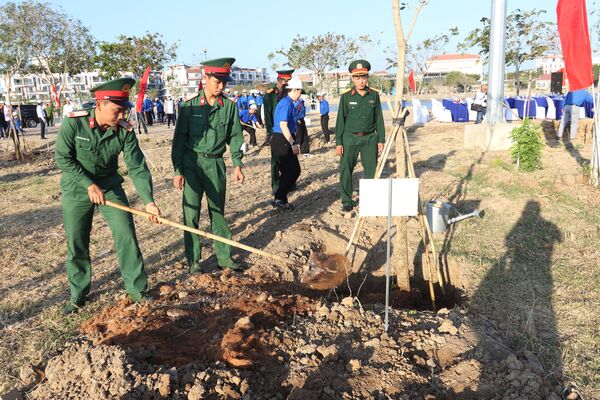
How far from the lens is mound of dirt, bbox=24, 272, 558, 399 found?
9.26ft

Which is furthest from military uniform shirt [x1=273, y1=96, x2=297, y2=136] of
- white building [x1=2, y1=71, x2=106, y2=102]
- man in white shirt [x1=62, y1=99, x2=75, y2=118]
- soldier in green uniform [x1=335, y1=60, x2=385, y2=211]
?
man in white shirt [x1=62, y1=99, x2=75, y2=118]

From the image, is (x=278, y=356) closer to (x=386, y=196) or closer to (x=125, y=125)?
(x=386, y=196)

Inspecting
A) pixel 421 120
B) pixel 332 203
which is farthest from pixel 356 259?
pixel 421 120

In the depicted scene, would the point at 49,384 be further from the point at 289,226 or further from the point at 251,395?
the point at 289,226

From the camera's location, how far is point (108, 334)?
11.5 ft

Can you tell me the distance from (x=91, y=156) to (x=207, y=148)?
1154 millimetres

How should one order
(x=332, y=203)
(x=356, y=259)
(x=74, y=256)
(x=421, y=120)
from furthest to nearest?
(x=421, y=120), (x=332, y=203), (x=356, y=259), (x=74, y=256)

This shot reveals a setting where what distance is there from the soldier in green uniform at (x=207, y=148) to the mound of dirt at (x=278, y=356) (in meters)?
0.91

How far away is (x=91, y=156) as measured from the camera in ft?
12.5

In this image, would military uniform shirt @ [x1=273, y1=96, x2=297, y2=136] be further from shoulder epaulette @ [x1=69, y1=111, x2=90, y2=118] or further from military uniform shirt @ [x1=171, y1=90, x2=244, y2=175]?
shoulder epaulette @ [x1=69, y1=111, x2=90, y2=118]

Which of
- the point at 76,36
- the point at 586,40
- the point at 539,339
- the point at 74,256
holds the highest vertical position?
the point at 76,36

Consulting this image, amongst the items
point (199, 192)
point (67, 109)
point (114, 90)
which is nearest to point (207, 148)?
point (199, 192)

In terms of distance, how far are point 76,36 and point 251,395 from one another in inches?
1000

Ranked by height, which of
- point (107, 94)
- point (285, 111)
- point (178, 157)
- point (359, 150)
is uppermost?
point (107, 94)
